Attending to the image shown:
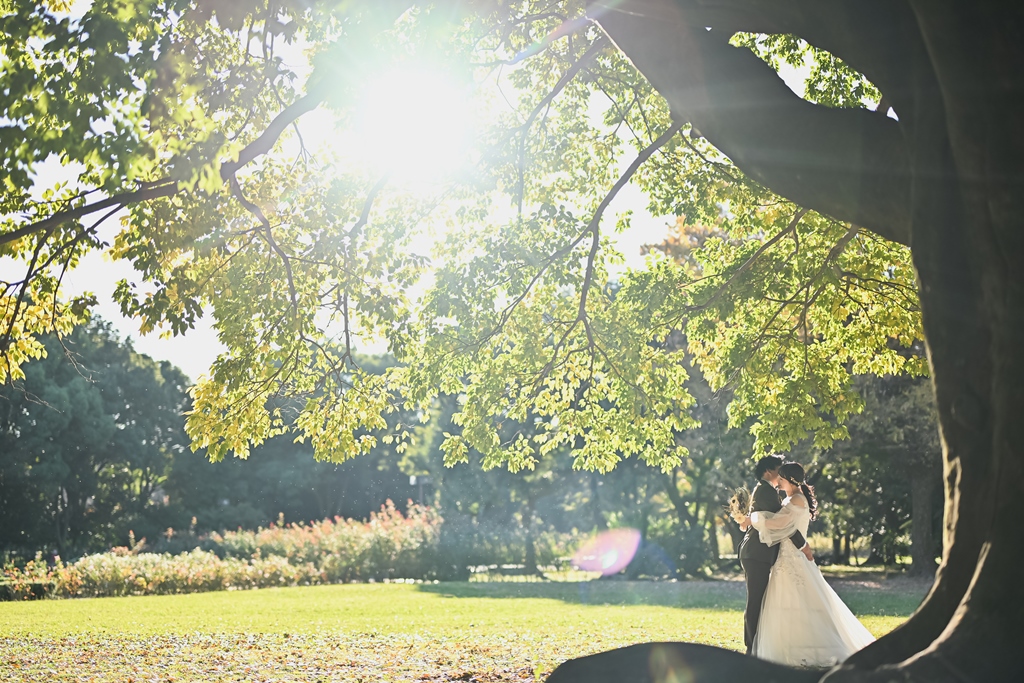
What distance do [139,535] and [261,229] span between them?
132 ft

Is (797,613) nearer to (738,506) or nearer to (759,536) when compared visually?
(759,536)

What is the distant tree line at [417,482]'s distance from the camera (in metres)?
26.0

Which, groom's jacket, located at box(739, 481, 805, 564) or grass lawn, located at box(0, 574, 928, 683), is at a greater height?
groom's jacket, located at box(739, 481, 805, 564)

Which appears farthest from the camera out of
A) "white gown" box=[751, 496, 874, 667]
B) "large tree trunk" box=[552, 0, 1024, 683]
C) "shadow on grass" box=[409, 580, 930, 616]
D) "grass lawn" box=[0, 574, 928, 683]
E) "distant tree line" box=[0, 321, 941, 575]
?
"distant tree line" box=[0, 321, 941, 575]

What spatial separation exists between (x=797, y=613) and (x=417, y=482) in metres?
51.1

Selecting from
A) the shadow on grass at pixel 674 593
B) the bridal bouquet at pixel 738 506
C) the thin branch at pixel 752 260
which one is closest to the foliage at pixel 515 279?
the thin branch at pixel 752 260

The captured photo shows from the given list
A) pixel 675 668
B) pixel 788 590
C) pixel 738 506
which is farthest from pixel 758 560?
pixel 675 668

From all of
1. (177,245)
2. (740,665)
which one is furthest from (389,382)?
(740,665)

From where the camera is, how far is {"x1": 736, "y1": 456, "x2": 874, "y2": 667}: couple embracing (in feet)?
28.6

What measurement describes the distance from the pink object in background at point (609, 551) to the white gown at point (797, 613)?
21485mm

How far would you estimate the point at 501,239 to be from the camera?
1203 centimetres

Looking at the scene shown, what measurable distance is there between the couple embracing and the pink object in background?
841 inches

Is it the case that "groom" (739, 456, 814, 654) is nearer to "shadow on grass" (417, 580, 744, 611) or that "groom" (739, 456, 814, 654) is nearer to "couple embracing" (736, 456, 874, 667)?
"couple embracing" (736, 456, 874, 667)

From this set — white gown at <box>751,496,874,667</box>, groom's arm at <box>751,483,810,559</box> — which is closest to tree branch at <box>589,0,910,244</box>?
groom's arm at <box>751,483,810,559</box>
